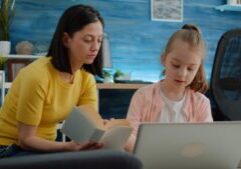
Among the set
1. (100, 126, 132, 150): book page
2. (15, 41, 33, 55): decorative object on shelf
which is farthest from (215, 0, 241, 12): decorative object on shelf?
(100, 126, 132, 150): book page

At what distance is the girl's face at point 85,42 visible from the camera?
1.51 m

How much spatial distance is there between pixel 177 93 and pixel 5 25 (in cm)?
176

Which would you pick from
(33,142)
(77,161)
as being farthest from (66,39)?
(77,161)

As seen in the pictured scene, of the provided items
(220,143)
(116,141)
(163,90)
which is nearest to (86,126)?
(116,141)

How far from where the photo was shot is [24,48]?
10.00 feet

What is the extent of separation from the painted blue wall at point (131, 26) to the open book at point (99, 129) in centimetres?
204

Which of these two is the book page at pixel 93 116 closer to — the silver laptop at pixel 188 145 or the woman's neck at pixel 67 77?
the silver laptop at pixel 188 145

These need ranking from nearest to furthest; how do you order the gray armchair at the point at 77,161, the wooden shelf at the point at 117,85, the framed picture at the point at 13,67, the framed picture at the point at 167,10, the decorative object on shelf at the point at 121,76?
the gray armchair at the point at 77,161 < the wooden shelf at the point at 117,85 < the framed picture at the point at 13,67 < the decorative object on shelf at the point at 121,76 < the framed picture at the point at 167,10

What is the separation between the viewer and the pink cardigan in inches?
61.2

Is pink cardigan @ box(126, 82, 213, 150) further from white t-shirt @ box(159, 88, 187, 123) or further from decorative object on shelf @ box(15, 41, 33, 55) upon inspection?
decorative object on shelf @ box(15, 41, 33, 55)

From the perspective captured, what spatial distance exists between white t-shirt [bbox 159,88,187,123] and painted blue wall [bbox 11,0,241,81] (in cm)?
181

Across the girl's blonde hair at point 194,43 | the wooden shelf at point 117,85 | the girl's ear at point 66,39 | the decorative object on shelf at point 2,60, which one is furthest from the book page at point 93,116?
the decorative object on shelf at point 2,60

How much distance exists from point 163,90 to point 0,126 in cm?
62

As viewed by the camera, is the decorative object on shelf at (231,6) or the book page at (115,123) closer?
the book page at (115,123)
